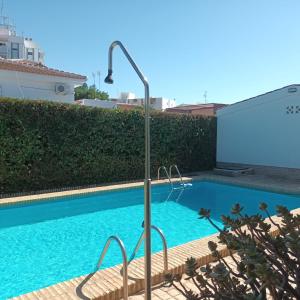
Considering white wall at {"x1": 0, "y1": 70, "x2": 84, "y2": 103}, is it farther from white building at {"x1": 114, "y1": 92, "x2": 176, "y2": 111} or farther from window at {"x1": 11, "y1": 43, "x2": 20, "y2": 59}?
white building at {"x1": 114, "y1": 92, "x2": 176, "y2": 111}

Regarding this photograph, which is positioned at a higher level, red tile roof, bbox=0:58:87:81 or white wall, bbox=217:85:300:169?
red tile roof, bbox=0:58:87:81

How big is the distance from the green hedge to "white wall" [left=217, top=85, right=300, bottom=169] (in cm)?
277

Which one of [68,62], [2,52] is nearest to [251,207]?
[68,62]

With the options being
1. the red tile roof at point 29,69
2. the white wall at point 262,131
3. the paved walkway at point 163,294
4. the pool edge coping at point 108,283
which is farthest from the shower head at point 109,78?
the red tile roof at point 29,69

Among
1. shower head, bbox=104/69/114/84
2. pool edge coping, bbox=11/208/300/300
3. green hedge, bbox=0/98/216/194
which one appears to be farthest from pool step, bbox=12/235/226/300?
green hedge, bbox=0/98/216/194

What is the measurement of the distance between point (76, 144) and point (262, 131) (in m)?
9.69

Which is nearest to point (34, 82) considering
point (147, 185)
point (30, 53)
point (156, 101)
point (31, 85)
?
point (31, 85)

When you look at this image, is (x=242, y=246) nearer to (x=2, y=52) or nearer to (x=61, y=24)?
(x=61, y=24)

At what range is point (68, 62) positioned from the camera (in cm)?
2980

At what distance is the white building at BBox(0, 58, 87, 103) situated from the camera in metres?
16.8

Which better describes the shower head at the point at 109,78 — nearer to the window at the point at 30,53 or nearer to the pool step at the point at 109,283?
the pool step at the point at 109,283

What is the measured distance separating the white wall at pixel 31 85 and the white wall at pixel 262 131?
353 inches

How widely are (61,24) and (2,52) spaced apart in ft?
122

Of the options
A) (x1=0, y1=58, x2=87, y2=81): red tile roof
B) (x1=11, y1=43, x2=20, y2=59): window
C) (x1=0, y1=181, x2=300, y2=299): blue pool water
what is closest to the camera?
(x1=0, y1=181, x2=300, y2=299): blue pool water
